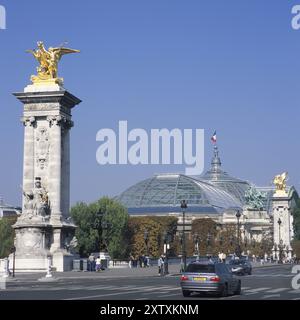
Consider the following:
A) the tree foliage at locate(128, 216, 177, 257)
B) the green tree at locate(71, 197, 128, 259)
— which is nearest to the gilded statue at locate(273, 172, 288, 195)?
the tree foliage at locate(128, 216, 177, 257)

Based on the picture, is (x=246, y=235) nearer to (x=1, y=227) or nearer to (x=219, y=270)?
(x=1, y=227)

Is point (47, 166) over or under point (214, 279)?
over

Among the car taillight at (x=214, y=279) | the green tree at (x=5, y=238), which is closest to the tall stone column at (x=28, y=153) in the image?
the car taillight at (x=214, y=279)

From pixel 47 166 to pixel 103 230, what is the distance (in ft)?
129

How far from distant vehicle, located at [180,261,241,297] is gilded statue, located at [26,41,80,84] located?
3666 centimetres

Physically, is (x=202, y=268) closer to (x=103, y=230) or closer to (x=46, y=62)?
(x=46, y=62)

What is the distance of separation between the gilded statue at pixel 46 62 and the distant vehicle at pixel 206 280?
3666 centimetres

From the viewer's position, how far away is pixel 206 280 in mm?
32281

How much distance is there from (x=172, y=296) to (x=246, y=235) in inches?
6122

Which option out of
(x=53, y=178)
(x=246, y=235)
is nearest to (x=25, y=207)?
(x=53, y=178)

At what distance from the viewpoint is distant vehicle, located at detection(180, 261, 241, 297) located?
1266 inches

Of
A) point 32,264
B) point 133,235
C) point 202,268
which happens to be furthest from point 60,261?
point 133,235

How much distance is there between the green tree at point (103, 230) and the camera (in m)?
104

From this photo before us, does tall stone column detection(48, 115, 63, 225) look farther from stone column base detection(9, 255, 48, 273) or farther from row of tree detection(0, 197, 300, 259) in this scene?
row of tree detection(0, 197, 300, 259)
